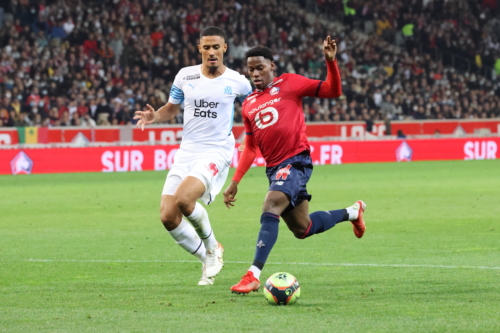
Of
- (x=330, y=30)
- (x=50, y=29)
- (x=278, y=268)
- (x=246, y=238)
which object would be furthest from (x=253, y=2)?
(x=278, y=268)

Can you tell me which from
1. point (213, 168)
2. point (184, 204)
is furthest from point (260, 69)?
point (184, 204)

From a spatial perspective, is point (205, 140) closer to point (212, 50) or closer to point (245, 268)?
point (212, 50)

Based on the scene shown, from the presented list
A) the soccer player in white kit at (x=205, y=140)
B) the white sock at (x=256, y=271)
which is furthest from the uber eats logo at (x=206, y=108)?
the white sock at (x=256, y=271)

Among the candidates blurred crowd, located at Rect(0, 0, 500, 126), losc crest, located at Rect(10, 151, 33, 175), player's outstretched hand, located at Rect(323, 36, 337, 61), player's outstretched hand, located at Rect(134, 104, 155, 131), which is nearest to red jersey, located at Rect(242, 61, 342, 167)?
player's outstretched hand, located at Rect(323, 36, 337, 61)

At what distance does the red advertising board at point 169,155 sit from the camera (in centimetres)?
2289

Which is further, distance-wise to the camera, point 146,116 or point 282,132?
point 146,116

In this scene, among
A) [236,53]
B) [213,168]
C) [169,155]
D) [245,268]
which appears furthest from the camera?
[236,53]

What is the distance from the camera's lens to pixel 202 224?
753 centimetres

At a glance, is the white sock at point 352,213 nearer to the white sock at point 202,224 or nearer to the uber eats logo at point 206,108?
the white sock at point 202,224

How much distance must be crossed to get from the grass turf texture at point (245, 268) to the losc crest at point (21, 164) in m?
5.46

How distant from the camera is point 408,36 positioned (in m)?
37.7

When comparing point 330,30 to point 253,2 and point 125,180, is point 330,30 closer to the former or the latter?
point 253,2

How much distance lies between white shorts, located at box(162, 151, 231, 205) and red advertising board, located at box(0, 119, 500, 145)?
57.1 feet

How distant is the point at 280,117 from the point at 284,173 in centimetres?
47
